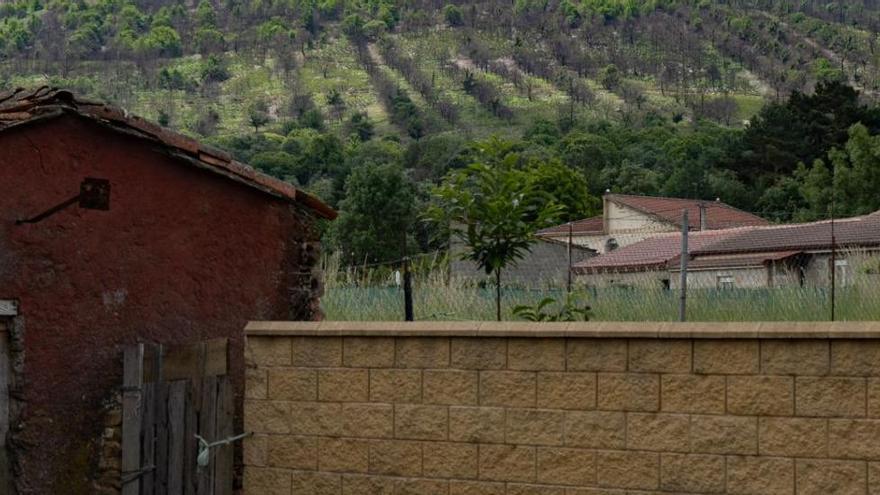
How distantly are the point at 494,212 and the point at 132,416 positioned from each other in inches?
166

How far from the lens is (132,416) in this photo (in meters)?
11.2

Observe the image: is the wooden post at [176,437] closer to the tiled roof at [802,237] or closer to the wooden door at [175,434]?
the wooden door at [175,434]

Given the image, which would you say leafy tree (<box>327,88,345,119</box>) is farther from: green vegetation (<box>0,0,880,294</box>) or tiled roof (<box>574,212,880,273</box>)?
tiled roof (<box>574,212,880,273</box>)

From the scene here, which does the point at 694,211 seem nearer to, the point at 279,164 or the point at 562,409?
the point at 279,164

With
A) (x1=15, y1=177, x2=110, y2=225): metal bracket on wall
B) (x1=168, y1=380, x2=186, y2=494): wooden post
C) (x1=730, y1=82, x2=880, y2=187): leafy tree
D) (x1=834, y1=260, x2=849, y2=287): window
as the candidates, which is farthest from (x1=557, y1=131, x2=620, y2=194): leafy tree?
(x1=168, y1=380, x2=186, y2=494): wooden post

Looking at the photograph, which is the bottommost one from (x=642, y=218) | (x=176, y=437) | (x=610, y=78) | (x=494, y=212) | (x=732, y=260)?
(x=176, y=437)

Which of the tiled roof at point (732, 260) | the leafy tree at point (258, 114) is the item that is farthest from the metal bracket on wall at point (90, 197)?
the leafy tree at point (258, 114)

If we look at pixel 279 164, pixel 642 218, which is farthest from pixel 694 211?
pixel 279 164

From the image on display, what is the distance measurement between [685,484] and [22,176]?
589cm

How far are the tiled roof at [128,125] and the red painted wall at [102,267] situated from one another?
0.42 feet

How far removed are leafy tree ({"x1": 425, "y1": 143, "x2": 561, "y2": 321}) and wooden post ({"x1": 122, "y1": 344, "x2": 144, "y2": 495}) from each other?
3500mm

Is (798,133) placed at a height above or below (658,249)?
above

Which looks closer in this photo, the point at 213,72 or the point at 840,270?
the point at 840,270

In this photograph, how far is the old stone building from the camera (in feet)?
37.3
